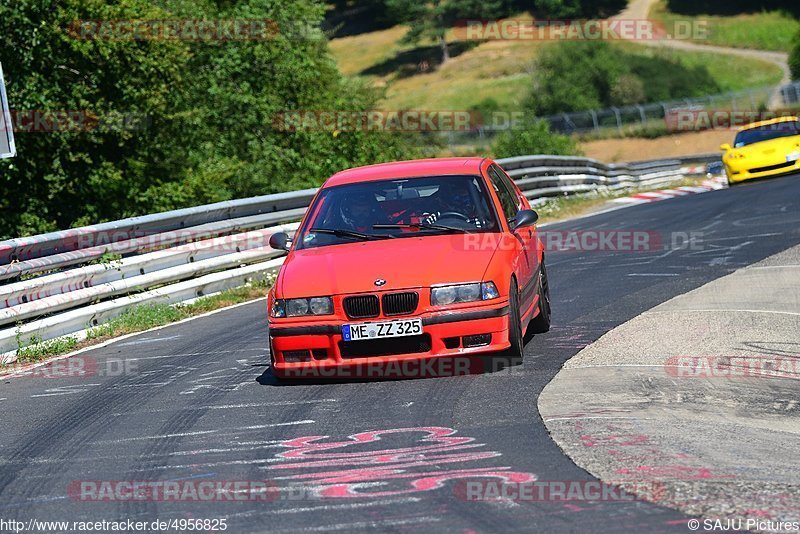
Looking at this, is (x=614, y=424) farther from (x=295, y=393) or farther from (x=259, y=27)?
(x=259, y=27)

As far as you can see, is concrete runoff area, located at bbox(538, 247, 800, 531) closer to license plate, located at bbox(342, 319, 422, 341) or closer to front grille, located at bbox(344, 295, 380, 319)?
license plate, located at bbox(342, 319, 422, 341)

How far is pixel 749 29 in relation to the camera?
300ft

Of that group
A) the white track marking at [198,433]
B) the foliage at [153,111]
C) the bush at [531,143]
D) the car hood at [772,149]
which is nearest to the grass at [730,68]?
the bush at [531,143]

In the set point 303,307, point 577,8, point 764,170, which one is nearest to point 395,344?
point 303,307

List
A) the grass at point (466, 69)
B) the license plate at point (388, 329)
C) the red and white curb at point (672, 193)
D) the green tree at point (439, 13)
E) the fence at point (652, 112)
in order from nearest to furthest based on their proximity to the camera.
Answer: the license plate at point (388, 329) → the red and white curb at point (672, 193) → the fence at point (652, 112) → the grass at point (466, 69) → the green tree at point (439, 13)

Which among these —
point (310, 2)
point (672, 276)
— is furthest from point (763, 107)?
point (672, 276)

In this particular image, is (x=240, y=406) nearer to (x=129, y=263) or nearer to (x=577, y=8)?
(x=129, y=263)

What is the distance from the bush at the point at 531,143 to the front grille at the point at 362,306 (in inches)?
1155

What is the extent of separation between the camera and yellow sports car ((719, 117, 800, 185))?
87.7 feet

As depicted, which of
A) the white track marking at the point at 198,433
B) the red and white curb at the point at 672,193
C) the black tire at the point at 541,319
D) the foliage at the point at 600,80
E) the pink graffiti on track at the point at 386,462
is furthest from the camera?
the foliage at the point at 600,80

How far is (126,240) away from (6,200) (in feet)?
32.4

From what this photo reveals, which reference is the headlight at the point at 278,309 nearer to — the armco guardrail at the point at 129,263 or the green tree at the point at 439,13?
the armco guardrail at the point at 129,263

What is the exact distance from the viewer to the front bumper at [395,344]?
813 centimetres

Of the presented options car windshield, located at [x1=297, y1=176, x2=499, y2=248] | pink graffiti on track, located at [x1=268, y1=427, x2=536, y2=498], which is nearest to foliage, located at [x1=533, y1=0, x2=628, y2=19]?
car windshield, located at [x1=297, y1=176, x2=499, y2=248]
